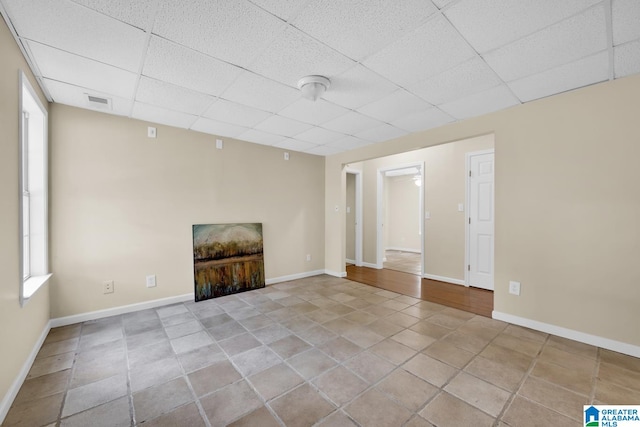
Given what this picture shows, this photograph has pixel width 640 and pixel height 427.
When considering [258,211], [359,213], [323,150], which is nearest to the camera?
[258,211]

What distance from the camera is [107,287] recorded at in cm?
313

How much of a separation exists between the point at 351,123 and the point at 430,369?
111 inches

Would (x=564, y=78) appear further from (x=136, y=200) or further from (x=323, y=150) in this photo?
(x=136, y=200)

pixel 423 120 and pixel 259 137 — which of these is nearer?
pixel 423 120

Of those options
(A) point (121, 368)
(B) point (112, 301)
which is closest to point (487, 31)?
(A) point (121, 368)

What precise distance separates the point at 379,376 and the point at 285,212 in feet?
10.7

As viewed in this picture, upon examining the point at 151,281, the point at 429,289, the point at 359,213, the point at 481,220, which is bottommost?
the point at 429,289

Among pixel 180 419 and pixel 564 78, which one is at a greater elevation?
pixel 564 78

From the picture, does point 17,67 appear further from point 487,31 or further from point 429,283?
point 429,283

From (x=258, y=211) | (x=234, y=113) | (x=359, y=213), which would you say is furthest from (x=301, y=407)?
(x=359, y=213)

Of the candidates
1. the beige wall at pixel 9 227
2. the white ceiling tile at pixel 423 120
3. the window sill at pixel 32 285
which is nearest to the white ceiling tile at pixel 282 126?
the white ceiling tile at pixel 423 120

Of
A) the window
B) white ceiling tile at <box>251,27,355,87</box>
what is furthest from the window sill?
white ceiling tile at <box>251,27,355,87</box>

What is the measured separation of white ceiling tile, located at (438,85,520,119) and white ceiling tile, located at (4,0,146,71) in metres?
2.88

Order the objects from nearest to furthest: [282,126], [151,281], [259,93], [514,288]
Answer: [259,93], [514,288], [151,281], [282,126]
